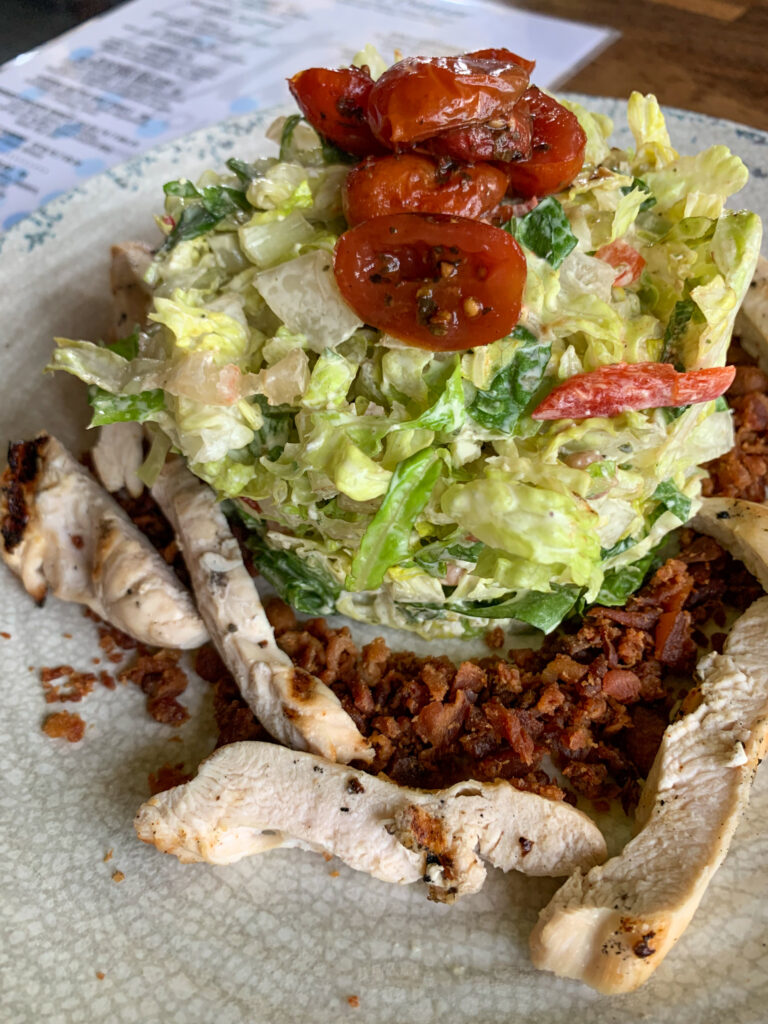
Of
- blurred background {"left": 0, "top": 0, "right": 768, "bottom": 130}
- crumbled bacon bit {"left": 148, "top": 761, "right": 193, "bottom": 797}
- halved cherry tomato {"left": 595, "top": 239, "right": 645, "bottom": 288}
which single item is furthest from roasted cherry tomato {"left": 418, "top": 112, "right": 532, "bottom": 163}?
blurred background {"left": 0, "top": 0, "right": 768, "bottom": 130}

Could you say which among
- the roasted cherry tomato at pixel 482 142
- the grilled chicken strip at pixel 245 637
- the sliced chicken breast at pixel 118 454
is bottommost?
the grilled chicken strip at pixel 245 637

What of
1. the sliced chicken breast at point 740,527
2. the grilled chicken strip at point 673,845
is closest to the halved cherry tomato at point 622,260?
the sliced chicken breast at point 740,527

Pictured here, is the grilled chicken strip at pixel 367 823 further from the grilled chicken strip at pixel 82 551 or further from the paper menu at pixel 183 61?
the paper menu at pixel 183 61

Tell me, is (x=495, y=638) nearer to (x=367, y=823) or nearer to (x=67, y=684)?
(x=367, y=823)

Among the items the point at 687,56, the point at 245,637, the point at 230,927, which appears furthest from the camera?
the point at 687,56

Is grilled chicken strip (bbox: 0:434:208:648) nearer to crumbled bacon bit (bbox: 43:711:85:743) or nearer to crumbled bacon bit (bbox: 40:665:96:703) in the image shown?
crumbled bacon bit (bbox: 40:665:96:703)

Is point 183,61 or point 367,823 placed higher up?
point 183,61

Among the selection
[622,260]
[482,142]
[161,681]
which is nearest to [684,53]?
[622,260]
